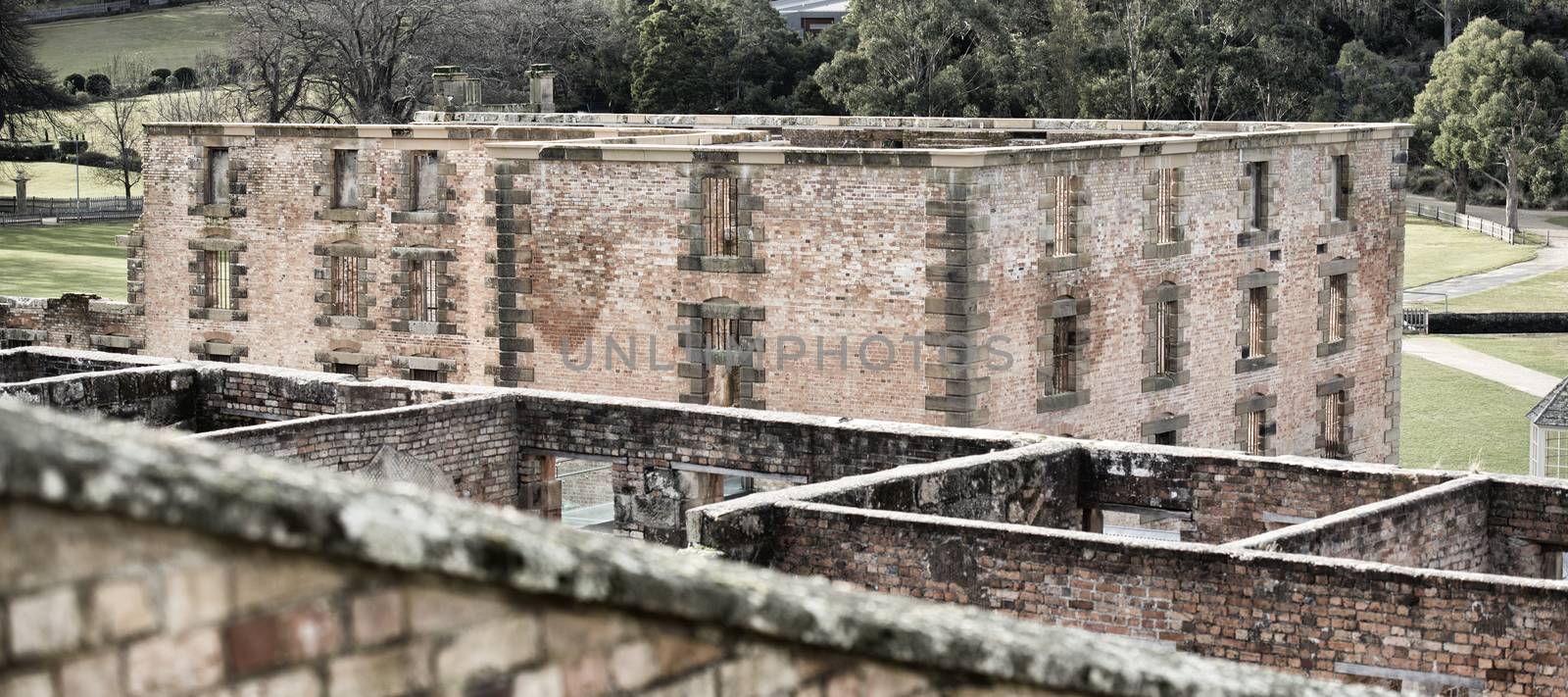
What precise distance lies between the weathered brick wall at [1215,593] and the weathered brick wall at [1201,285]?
47.1 feet

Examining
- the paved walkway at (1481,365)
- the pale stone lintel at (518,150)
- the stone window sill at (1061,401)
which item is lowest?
the paved walkway at (1481,365)

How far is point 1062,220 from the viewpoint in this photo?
111ft

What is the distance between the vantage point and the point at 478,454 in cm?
2456

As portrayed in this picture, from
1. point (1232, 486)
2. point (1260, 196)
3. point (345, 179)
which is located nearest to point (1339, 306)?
point (1260, 196)

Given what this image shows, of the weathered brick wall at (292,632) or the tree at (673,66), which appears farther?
the tree at (673,66)

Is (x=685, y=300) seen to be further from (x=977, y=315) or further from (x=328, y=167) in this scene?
(x=328, y=167)

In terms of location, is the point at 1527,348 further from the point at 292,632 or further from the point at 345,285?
the point at 292,632

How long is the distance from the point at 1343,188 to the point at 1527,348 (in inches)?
1044

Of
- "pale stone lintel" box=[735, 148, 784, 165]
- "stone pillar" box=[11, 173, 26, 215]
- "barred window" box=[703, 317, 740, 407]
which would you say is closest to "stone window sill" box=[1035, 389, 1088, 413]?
"barred window" box=[703, 317, 740, 407]

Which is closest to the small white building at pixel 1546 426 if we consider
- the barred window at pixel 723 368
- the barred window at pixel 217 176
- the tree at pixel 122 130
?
the barred window at pixel 723 368

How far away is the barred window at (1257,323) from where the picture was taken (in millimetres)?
38250

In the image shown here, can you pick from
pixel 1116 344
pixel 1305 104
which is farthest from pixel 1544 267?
pixel 1116 344

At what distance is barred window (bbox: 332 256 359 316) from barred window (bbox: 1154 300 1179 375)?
15.1 m

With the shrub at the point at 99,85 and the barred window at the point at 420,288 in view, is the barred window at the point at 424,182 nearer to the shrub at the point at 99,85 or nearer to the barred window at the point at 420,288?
the barred window at the point at 420,288
